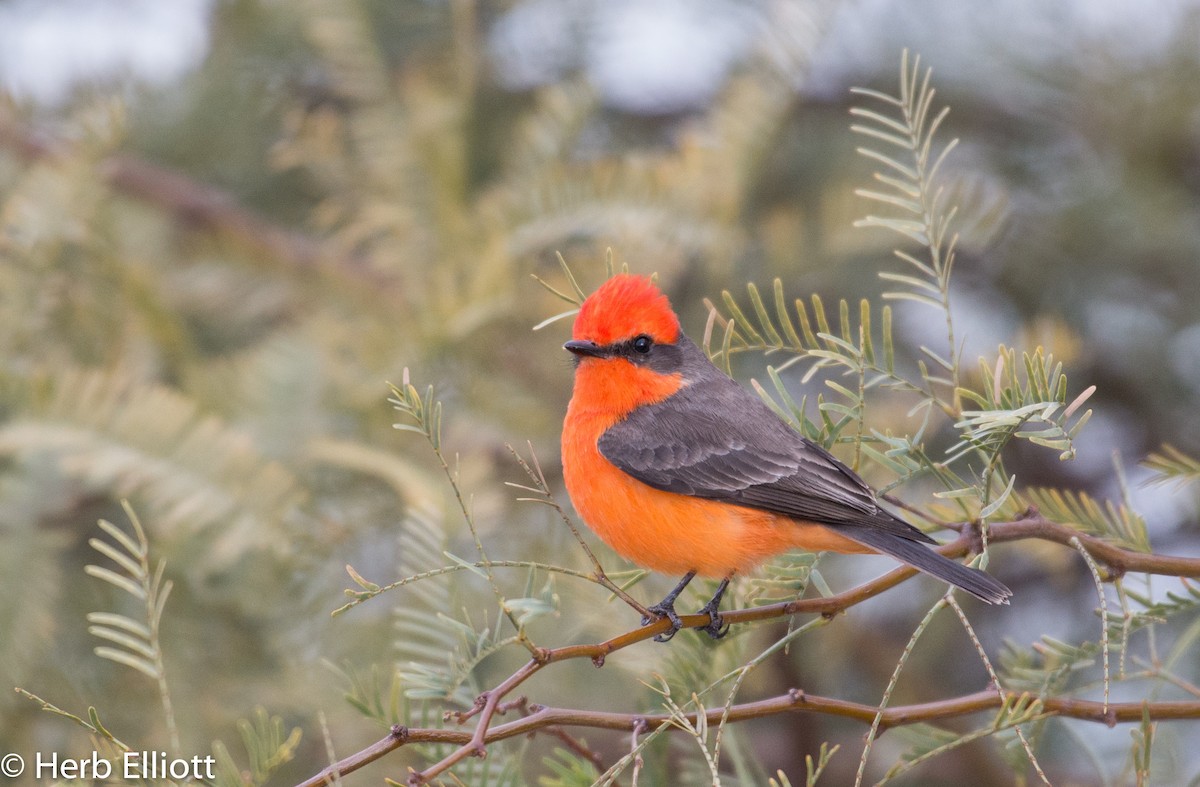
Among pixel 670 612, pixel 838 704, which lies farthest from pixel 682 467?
pixel 838 704

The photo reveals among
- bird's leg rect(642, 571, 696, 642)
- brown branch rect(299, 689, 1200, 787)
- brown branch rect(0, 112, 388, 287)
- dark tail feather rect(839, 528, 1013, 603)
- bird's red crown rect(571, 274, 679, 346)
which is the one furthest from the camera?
brown branch rect(0, 112, 388, 287)

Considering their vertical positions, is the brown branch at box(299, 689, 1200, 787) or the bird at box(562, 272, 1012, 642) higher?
the brown branch at box(299, 689, 1200, 787)

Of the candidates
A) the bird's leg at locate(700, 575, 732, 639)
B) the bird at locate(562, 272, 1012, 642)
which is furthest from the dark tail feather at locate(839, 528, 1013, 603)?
the bird's leg at locate(700, 575, 732, 639)

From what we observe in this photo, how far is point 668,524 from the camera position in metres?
2.28

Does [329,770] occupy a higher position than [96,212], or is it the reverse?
[96,212]

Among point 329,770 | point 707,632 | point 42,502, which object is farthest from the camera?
point 42,502

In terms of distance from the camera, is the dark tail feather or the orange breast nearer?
the dark tail feather

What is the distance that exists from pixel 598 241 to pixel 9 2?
84.0 inches

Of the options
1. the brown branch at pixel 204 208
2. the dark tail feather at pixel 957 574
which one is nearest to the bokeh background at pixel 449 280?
the brown branch at pixel 204 208

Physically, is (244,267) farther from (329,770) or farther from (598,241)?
(329,770)

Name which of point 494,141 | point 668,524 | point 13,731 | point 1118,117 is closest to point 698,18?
point 494,141

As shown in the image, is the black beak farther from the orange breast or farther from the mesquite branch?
the mesquite branch

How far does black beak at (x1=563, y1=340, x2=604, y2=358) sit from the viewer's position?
2499 millimetres

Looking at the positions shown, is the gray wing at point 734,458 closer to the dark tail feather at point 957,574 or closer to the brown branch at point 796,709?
the dark tail feather at point 957,574
